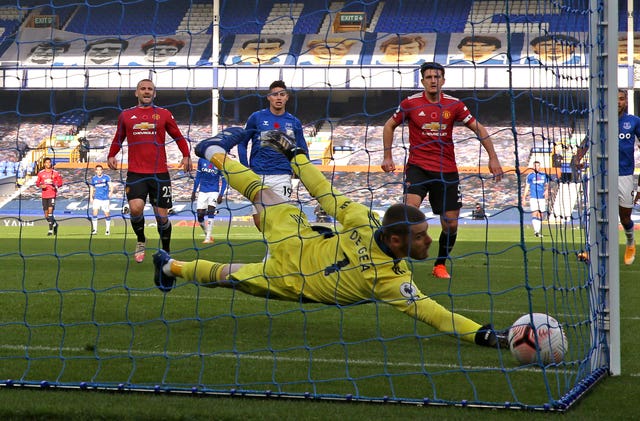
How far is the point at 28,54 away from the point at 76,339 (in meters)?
32.7

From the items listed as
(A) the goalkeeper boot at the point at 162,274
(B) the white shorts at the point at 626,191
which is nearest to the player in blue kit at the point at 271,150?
(A) the goalkeeper boot at the point at 162,274

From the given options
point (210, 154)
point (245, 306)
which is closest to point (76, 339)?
point (210, 154)

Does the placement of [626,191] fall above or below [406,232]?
above

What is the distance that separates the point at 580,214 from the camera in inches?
216

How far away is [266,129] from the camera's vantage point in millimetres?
9797

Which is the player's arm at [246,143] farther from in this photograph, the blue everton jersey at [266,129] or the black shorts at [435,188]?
the black shorts at [435,188]

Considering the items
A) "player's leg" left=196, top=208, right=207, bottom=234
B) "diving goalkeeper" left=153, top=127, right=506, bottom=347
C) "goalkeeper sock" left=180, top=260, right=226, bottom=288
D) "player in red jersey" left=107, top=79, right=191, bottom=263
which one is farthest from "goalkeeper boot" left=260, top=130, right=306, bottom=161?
"player's leg" left=196, top=208, right=207, bottom=234

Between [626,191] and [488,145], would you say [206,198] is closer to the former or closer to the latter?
[626,191]

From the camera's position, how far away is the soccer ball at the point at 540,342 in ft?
15.3

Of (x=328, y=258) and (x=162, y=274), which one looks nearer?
(x=328, y=258)

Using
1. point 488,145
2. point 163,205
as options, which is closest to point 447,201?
point 488,145

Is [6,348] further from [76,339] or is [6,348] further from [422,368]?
[422,368]

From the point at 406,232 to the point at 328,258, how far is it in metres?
0.58

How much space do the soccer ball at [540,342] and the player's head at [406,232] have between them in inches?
25.5
